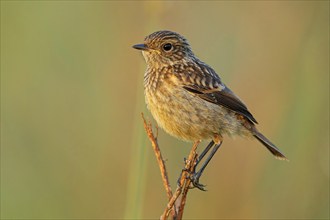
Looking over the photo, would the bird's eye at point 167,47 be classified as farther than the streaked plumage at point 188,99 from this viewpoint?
Yes

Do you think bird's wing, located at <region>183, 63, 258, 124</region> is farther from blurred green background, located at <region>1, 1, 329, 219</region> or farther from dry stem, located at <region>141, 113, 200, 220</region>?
dry stem, located at <region>141, 113, 200, 220</region>

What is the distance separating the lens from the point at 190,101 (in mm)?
5641

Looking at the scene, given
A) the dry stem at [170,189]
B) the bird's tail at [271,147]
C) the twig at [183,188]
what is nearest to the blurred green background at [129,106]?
the bird's tail at [271,147]

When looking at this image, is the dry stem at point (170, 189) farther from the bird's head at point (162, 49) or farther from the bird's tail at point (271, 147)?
the bird's head at point (162, 49)

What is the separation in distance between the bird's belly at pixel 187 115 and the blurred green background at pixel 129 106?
71cm

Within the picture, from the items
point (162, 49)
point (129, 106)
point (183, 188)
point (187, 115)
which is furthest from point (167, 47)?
point (183, 188)

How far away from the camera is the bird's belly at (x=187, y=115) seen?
5.55 m

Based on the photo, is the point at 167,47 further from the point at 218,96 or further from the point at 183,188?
the point at 183,188

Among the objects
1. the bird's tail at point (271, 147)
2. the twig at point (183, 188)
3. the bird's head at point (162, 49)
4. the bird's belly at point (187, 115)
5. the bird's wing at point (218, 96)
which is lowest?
the twig at point (183, 188)

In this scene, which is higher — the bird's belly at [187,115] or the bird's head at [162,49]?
the bird's head at [162,49]

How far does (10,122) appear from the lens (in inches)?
297

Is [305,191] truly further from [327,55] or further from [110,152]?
[110,152]

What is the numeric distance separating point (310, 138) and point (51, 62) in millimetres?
3105

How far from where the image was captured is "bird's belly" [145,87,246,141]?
18.2ft
